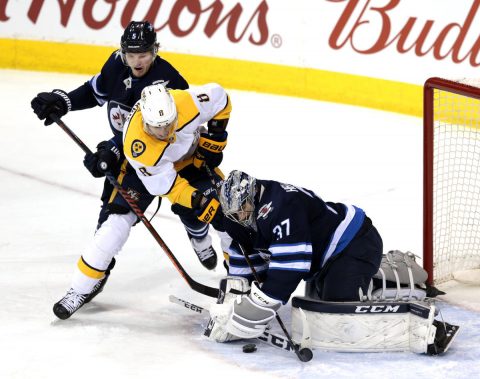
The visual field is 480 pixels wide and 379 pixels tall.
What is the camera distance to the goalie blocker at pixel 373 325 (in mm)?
3164

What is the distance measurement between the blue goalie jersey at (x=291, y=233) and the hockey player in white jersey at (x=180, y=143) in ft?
0.88

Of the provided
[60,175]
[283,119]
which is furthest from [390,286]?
[283,119]

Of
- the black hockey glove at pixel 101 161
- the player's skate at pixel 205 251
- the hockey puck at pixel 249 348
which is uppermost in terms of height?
the black hockey glove at pixel 101 161

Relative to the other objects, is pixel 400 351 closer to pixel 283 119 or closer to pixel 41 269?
pixel 41 269

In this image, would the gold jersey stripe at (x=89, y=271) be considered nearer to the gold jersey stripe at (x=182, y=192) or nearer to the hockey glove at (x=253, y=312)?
the gold jersey stripe at (x=182, y=192)

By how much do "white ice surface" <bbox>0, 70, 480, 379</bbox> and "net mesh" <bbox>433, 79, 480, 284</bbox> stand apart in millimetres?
240

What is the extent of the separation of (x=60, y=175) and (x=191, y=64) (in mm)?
1939

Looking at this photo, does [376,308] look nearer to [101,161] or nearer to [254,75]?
[101,161]

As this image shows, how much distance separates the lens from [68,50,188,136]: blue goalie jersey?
370cm

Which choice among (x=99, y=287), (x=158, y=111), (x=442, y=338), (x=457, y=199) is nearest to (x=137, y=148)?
(x=158, y=111)

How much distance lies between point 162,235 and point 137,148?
4.05ft

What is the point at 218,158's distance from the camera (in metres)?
3.82

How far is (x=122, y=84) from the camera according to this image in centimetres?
373

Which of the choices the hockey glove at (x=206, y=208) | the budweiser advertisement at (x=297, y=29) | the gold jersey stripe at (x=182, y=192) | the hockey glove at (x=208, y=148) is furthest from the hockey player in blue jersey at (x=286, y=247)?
the budweiser advertisement at (x=297, y=29)
